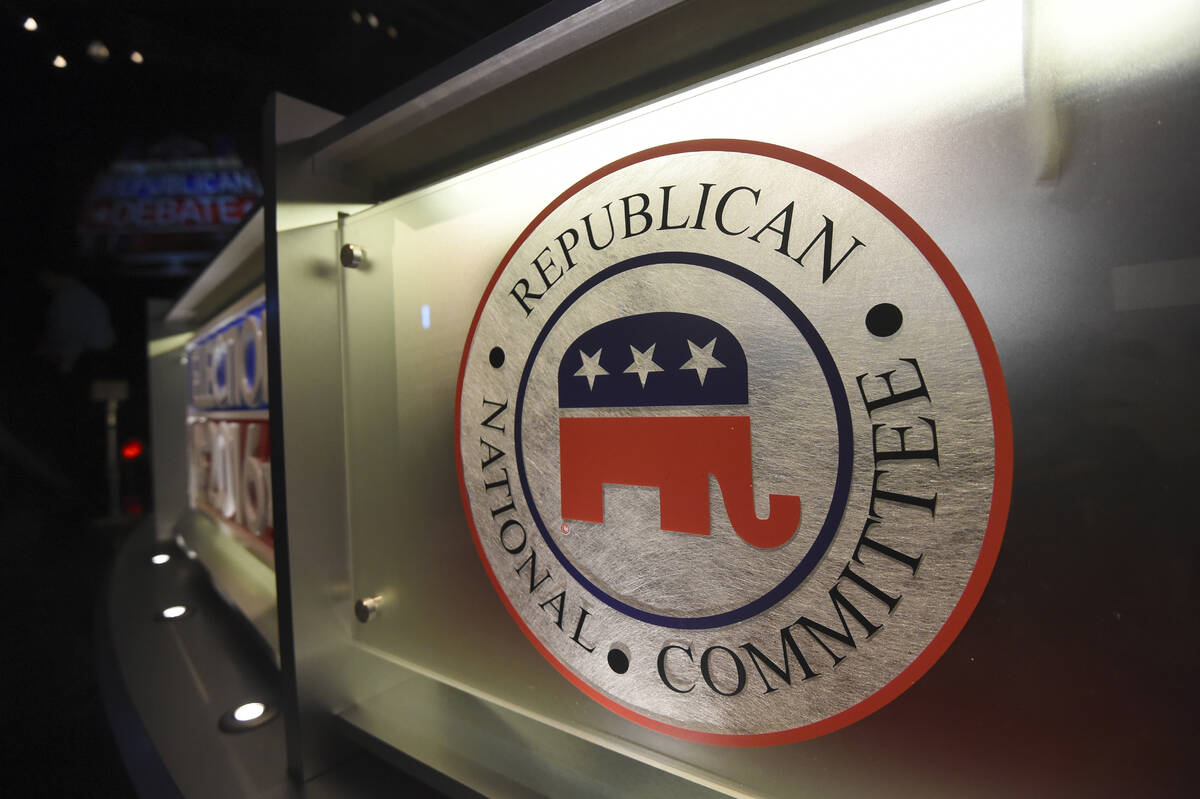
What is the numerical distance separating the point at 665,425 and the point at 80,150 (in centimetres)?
546

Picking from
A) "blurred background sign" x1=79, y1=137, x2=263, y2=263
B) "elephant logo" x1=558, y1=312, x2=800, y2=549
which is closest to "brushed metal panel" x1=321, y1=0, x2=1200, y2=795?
"elephant logo" x1=558, y1=312, x2=800, y2=549

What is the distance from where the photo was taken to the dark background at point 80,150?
7.47 ft

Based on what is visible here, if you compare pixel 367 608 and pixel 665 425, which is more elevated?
pixel 665 425

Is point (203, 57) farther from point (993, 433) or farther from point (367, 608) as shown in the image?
point (993, 433)

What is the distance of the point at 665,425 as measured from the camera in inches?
38.2

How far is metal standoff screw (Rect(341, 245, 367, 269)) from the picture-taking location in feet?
4.67

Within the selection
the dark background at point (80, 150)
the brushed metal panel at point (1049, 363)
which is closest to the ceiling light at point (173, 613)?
the dark background at point (80, 150)

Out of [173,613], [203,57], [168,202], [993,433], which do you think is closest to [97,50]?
[203,57]

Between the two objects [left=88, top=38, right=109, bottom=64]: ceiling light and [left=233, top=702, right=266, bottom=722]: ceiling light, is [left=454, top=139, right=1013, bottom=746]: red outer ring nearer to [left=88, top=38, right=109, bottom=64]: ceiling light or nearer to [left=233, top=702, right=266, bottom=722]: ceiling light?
[left=233, top=702, right=266, bottom=722]: ceiling light

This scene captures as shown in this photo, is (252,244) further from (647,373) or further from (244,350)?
(647,373)

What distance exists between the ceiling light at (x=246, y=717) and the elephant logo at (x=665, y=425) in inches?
50.6

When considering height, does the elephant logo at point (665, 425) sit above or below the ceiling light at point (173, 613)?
above

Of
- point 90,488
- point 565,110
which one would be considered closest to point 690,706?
point 565,110

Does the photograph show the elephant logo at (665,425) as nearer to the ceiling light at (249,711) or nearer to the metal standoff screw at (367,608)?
the metal standoff screw at (367,608)
